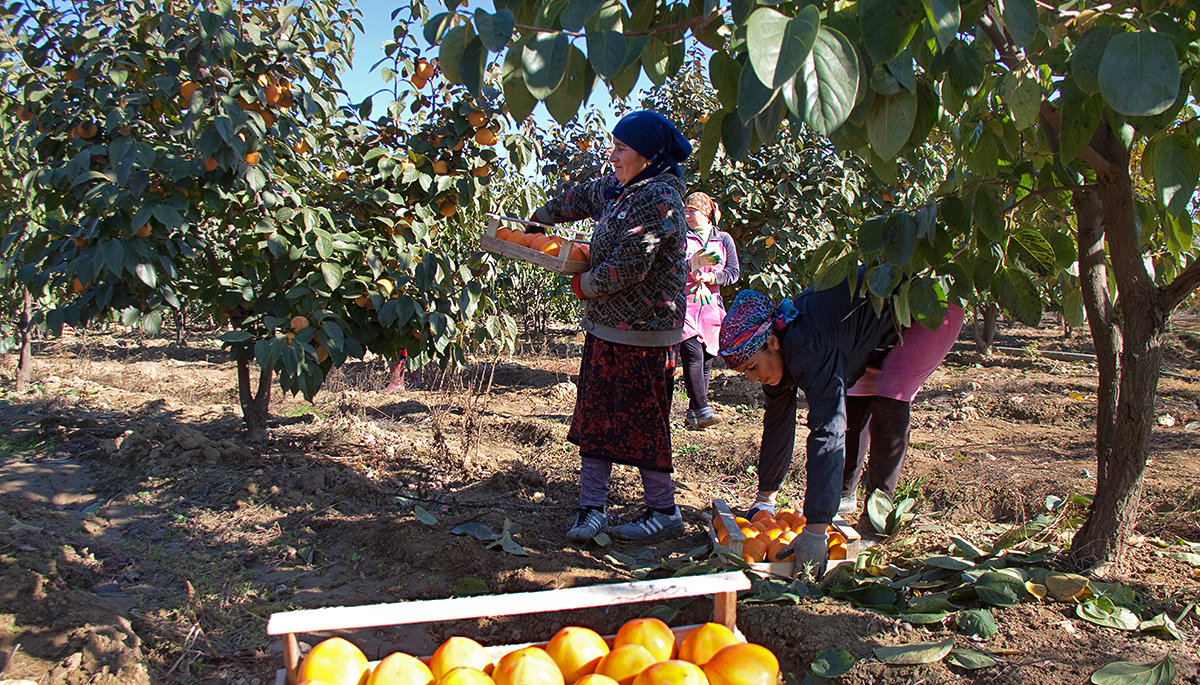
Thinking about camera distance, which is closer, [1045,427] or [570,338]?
[1045,427]

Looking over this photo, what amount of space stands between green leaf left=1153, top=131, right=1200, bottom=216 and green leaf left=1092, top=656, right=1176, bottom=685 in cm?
84

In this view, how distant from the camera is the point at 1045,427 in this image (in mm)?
4773

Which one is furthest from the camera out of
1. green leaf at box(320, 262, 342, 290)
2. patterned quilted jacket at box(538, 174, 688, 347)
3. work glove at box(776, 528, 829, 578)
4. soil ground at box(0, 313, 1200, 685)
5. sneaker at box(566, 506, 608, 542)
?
green leaf at box(320, 262, 342, 290)

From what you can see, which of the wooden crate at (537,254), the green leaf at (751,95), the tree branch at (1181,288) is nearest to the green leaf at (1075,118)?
the tree branch at (1181,288)

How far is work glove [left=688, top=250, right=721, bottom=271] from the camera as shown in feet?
12.4

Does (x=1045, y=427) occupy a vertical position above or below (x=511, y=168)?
below

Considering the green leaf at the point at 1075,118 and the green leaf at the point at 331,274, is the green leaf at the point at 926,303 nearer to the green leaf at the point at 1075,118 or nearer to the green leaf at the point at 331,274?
the green leaf at the point at 1075,118

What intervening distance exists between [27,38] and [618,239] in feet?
8.69

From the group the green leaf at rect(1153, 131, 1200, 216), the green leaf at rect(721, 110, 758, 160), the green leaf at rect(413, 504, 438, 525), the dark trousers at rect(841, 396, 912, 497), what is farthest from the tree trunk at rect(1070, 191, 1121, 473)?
the green leaf at rect(413, 504, 438, 525)

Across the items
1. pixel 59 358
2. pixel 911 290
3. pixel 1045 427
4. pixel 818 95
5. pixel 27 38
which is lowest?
pixel 59 358

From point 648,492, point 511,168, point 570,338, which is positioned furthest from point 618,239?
point 570,338

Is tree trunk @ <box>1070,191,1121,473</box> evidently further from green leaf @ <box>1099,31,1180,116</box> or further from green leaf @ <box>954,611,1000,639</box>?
green leaf @ <box>1099,31,1180,116</box>

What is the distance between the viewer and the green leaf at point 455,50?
3.38 feet

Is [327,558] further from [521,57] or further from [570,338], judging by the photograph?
[570,338]
